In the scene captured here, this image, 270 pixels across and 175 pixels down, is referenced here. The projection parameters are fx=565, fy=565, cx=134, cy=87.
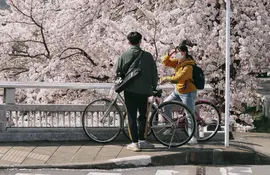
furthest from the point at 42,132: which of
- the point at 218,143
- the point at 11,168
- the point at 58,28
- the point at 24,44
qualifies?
the point at 24,44

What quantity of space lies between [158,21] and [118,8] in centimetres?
160

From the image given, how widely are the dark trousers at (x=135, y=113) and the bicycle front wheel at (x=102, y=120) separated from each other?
0.46 metres

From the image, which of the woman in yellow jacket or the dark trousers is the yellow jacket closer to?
the woman in yellow jacket

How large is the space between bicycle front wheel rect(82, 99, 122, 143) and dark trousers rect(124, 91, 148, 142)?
1.51 ft

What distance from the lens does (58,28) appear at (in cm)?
1398

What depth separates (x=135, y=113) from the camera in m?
8.23

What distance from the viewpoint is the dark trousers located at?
322 inches

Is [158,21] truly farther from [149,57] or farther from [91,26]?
[149,57]

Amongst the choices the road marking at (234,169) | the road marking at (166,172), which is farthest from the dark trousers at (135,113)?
the road marking at (234,169)

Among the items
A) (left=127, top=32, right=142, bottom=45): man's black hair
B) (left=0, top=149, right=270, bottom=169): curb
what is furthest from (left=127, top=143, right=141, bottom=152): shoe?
(left=127, top=32, right=142, bottom=45): man's black hair

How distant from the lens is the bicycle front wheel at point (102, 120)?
871cm

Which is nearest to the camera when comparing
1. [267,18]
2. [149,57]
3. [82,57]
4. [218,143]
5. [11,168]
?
[11,168]

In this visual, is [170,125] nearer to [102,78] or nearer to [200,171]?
[200,171]

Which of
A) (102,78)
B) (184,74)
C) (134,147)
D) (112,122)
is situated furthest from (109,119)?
(102,78)
